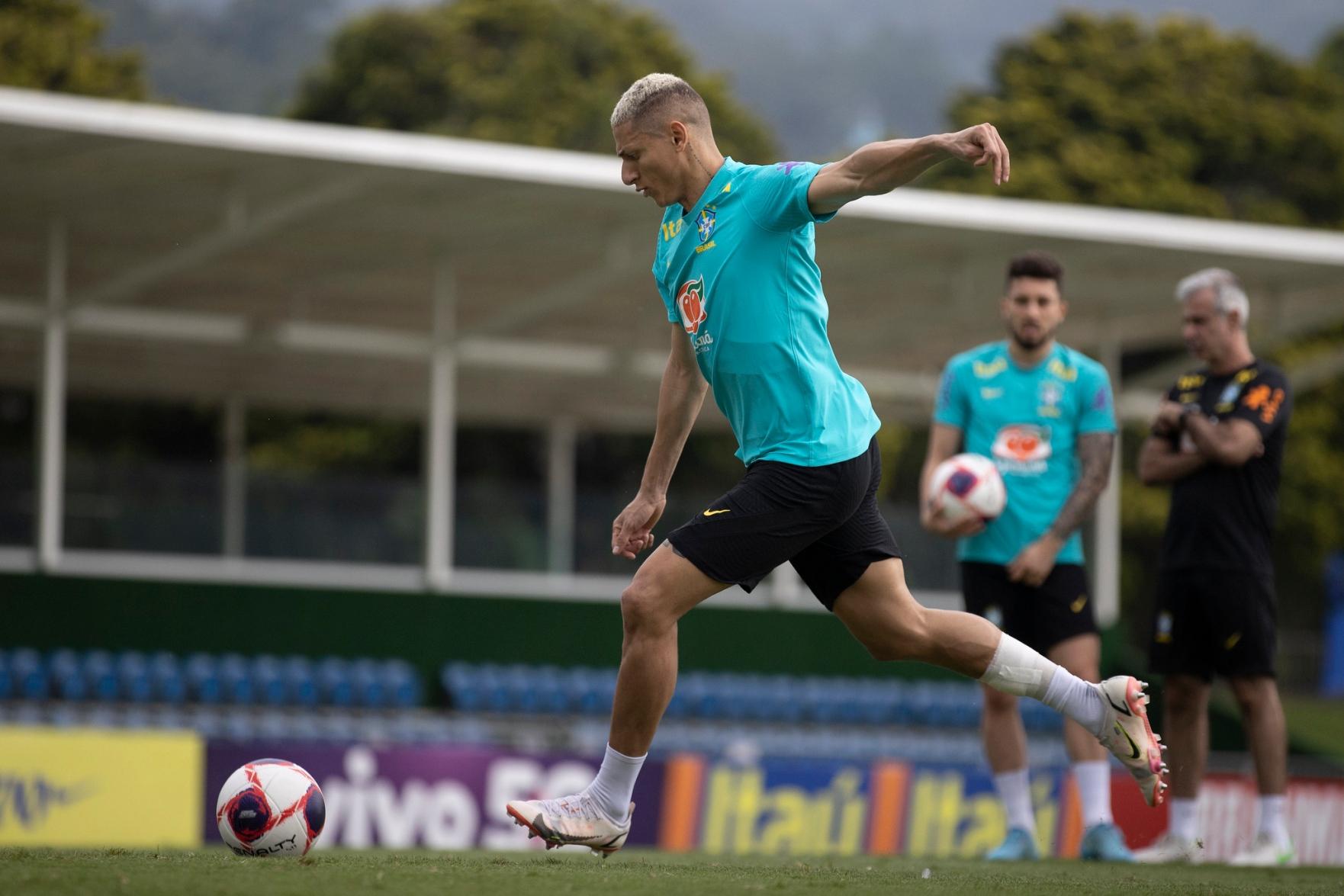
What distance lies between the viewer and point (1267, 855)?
807 cm

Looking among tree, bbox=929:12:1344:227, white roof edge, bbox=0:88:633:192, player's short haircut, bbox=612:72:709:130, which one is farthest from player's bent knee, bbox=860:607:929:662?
tree, bbox=929:12:1344:227

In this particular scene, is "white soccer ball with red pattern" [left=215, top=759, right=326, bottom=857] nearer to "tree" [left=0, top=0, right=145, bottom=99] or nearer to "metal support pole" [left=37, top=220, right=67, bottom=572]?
"metal support pole" [left=37, top=220, right=67, bottom=572]

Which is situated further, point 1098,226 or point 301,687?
point 1098,226

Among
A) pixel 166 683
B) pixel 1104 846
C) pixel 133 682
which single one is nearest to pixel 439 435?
pixel 166 683

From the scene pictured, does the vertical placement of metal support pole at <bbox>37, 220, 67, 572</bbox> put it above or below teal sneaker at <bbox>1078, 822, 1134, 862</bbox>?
above

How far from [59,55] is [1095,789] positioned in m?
33.9

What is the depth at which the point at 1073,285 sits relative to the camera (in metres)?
21.2

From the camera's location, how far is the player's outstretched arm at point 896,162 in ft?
16.4

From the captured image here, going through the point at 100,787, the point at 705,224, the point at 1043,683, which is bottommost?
the point at 100,787

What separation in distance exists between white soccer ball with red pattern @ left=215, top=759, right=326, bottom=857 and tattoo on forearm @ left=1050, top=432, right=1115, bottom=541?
11.3 ft

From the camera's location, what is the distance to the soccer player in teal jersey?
17.8 feet

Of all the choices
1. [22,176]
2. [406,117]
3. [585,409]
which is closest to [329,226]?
[22,176]

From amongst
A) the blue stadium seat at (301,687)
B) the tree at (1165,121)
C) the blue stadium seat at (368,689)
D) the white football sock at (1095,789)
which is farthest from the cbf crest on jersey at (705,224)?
the tree at (1165,121)

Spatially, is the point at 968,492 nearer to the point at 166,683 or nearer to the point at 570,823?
the point at 570,823
